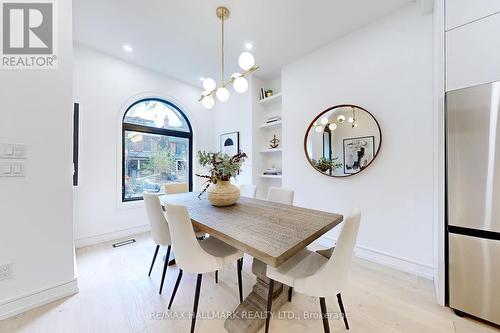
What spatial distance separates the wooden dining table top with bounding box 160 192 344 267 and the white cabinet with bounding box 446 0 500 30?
1.83 m

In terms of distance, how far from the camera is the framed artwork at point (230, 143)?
3980 mm

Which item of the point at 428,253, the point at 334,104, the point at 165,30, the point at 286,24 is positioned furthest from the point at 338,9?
the point at 428,253

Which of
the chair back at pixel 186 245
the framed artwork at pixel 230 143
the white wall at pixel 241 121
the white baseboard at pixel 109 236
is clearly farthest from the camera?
the framed artwork at pixel 230 143

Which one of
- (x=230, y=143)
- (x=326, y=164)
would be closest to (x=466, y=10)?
(x=326, y=164)

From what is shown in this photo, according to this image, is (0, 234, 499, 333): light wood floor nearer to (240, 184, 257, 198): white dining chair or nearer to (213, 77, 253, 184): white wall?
A: (240, 184, 257, 198): white dining chair

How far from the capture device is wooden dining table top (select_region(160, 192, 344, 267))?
98cm

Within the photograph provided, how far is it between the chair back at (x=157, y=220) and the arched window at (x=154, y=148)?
5.52 feet

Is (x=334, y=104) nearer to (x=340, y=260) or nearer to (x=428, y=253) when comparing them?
(x=428, y=253)

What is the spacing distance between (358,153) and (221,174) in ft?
5.81

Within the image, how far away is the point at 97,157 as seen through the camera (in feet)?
9.65

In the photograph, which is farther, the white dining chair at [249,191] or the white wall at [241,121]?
the white wall at [241,121]

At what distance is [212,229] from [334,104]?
2.39m

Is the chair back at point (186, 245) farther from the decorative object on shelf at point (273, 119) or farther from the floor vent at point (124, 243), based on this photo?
the decorative object on shelf at point (273, 119)

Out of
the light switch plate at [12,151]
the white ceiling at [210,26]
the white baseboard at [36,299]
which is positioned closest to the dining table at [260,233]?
the white baseboard at [36,299]
